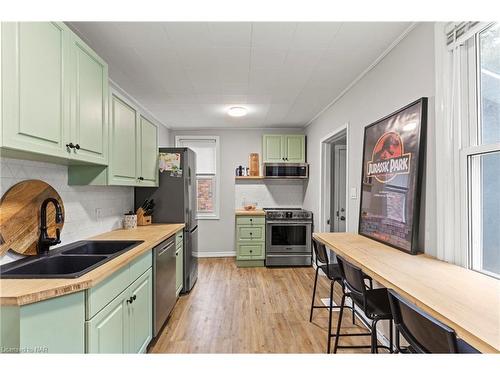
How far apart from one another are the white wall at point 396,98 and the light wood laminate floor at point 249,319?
112 centimetres

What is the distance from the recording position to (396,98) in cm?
217

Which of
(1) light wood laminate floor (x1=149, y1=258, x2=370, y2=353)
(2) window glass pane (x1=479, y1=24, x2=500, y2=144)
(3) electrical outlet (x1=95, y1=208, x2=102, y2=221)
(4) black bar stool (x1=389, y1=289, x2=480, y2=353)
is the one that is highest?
(2) window glass pane (x1=479, y1=24, x2=500, y2=144)

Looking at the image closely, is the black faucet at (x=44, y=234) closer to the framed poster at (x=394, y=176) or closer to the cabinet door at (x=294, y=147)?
the framed poster at (x=394, y=176)

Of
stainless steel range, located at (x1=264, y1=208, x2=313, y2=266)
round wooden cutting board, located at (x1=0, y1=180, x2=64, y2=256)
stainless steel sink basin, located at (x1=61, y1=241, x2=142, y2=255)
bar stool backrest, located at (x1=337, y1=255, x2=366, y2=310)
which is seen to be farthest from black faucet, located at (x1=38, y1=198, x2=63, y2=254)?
stainless steel range, located at (x1=264, y1=208, x2=313, y2=266)

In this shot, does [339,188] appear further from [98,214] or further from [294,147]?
[98,214]

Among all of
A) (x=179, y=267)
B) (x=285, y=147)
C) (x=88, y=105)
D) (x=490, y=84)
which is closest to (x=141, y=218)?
(x=179, y=267)

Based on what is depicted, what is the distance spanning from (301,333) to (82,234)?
2.19 metres

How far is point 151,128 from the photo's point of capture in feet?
10.7

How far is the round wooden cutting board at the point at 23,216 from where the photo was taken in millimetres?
1529

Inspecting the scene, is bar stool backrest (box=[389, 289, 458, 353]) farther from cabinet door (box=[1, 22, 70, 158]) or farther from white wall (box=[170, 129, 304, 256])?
white wall (box=[170, 129, 304, 256])

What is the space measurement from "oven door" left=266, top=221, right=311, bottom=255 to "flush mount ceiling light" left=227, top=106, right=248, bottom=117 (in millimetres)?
1855

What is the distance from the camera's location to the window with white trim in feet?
4.78

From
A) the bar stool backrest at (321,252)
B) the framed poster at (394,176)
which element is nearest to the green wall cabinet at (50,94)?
the bar stool backrest at (321,252)

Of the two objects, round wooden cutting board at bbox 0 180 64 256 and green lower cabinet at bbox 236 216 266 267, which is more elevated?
round wooden cutting board at bbox 0 180 64 256
